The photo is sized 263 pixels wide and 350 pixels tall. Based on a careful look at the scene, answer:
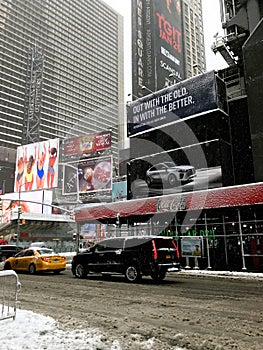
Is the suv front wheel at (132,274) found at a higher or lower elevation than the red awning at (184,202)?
lower

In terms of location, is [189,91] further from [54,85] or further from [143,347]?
[54,85]

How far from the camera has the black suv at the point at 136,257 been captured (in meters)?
13.3

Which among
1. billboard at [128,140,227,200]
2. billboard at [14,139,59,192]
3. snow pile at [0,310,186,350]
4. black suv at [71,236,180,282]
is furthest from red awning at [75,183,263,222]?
billboard at [14,139,59,192]

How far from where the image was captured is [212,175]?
22.7m

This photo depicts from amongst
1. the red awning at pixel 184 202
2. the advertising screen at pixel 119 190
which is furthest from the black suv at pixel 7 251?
the advertising screen at pixel 119 190

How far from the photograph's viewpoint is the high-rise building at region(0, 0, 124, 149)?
135750 millimetres

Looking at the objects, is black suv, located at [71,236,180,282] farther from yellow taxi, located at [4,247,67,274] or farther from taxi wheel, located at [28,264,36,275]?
taxi wheel, located at [28,264,36,275]

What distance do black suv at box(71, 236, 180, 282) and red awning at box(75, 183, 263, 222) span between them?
202 inches

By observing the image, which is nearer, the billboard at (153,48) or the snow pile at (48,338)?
the snow pile at (48,338)

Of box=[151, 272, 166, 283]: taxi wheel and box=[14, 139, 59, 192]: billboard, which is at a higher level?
box=[14, 139, 59, 192]: billboard

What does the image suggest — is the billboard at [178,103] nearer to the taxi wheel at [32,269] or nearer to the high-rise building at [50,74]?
the taxi wheel at [32,269]

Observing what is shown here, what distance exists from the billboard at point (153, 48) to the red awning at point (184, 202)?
92.7 feet

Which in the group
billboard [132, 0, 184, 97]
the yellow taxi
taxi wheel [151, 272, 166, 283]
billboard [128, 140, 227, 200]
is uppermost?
billboard [132, 0, 184, 97]

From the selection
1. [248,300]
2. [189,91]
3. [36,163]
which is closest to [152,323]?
[248,300]
